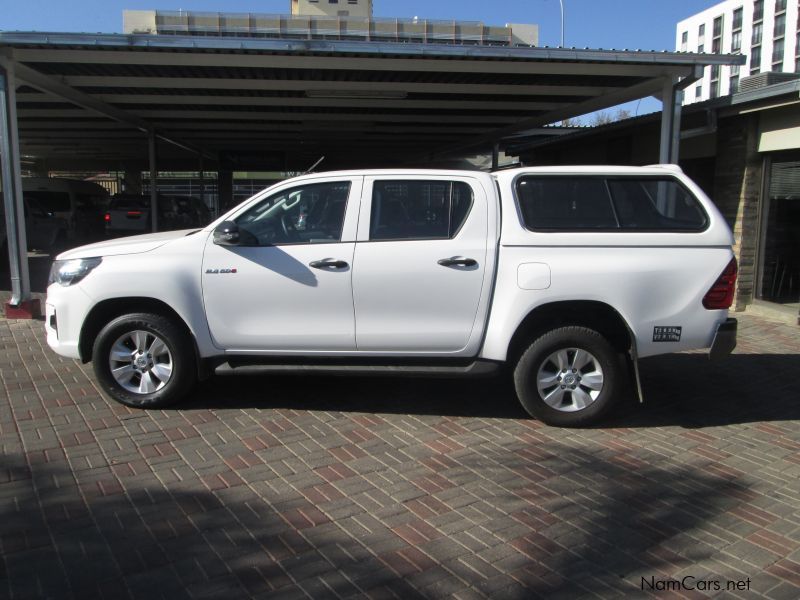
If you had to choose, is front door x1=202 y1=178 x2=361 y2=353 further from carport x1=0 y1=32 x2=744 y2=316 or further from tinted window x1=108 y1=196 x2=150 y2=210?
tinted window x1=108 y1=196 x2=150 y2=210

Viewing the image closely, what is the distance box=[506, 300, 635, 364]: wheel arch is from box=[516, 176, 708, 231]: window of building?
59 centimetres

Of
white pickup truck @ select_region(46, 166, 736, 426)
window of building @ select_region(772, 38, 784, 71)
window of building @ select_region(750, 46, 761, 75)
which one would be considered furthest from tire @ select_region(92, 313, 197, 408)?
window of building @ select_region(750, 46, 761, 75)

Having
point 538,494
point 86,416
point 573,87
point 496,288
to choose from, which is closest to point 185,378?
point 86,416

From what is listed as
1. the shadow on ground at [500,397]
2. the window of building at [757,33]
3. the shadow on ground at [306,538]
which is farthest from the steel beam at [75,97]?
the window of building at [757,33]

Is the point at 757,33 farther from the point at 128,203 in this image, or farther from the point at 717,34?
the point at 128,203

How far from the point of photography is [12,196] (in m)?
8.98

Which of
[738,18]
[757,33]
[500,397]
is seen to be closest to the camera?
[500,397]

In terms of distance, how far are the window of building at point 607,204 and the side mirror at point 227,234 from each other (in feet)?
7.10

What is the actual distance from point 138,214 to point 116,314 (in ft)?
45.2

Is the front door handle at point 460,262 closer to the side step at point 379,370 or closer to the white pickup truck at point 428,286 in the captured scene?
the white pickup truck at point 428,286

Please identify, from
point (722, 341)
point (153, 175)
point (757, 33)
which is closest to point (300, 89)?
point (153, 175)

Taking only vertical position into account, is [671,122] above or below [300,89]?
below

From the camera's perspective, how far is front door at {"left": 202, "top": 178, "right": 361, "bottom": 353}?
200 inches

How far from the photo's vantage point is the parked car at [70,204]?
17172mm
